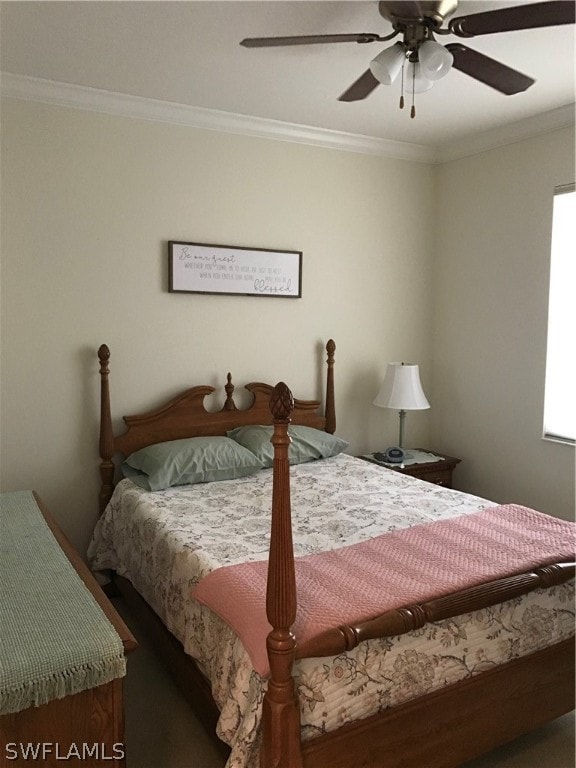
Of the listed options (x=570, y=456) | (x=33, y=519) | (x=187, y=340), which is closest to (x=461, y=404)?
(x=570, y=456)

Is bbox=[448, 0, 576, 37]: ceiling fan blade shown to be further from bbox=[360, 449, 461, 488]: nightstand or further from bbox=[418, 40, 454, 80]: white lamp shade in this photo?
bbox=[360, 449, 461, 488]: nightstand

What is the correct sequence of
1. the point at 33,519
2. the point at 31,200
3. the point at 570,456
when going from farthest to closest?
the point at 570,456 < the point at 31,200 < the point at 33,519

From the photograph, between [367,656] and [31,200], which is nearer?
[367,656]

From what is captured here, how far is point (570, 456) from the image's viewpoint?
326 cm

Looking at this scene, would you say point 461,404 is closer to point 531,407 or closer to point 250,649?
point 531,407

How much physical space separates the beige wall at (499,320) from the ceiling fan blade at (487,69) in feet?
4.14

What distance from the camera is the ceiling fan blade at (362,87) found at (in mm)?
2229

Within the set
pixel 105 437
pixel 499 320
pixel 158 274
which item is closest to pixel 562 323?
pixel 499 320

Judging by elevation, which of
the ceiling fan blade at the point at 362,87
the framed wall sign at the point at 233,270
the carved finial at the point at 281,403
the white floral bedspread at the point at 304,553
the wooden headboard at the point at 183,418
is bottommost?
the white floral bedspread at the point at 304,553

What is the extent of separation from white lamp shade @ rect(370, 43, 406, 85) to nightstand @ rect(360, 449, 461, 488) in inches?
85.5

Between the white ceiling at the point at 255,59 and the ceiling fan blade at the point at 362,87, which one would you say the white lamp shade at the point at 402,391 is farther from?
the ceiling fan blade at the point at 362,87

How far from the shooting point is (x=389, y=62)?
198 centimetres

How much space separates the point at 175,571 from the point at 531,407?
2.28 metres

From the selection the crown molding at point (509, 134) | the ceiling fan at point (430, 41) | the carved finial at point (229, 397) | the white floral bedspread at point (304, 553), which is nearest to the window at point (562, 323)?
the crown molding at point (509, 134)
